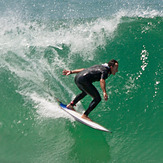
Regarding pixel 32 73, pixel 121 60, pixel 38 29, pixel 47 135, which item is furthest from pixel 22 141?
pixel 38 29

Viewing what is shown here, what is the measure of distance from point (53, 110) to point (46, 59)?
244 centimetres

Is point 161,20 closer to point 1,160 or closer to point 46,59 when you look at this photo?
point 46,59

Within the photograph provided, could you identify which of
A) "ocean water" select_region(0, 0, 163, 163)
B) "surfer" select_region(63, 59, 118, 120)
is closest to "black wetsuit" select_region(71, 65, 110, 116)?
"surfer" select_region(63, 59, 118, 120)

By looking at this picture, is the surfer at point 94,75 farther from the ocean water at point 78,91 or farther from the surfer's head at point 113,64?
the ocean water at point 78,91

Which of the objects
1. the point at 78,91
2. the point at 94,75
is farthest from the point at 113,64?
the point at 78,91

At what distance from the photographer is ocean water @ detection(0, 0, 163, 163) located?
4.93m

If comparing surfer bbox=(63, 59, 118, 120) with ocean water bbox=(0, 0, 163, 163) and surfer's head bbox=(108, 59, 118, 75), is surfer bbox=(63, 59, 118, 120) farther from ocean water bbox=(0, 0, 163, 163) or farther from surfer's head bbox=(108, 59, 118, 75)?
ocean water bbox=(0, 0, 163, 163)

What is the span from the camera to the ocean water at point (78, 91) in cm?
493

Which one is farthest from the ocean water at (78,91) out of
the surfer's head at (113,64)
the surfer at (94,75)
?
the surfer's head at (113,64)

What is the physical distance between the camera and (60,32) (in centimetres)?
943

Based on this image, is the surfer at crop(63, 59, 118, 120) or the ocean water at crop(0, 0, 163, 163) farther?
the ocean water at crop(0, 0, 163, 163)

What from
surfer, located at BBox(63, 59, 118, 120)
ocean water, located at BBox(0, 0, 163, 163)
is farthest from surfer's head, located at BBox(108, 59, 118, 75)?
ocean water, located at BBox(0, 0, 163, 163)

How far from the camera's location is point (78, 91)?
6570 mm

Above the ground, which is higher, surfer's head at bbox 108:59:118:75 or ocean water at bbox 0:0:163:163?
surfer's head at bbox 108:59:118:75
